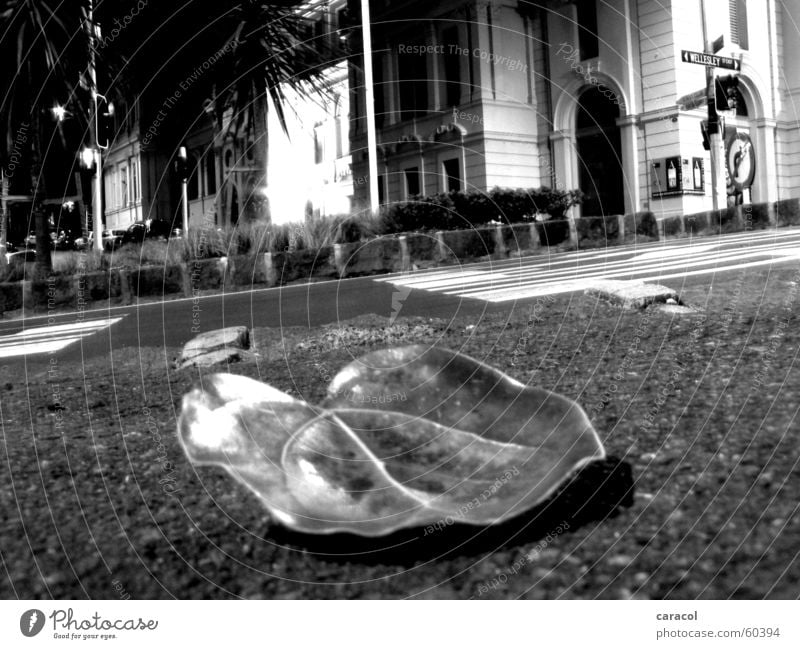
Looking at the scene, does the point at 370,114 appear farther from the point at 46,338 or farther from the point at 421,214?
the point at 46,338

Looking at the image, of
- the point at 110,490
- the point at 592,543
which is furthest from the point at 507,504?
the point at 110,490

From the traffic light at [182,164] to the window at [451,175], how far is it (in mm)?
816

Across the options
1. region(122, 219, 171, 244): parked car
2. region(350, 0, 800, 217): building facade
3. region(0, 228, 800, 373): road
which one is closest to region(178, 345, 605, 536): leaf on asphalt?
region(0, 228, 800, 373): road

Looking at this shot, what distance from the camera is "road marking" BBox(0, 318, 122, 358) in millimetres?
2174

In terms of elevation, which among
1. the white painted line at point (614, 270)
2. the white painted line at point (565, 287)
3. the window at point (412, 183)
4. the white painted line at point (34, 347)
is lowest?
the white painted line at point (34, 347)

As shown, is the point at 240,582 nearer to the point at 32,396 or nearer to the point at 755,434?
the point at 755,434

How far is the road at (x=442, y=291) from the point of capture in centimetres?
199

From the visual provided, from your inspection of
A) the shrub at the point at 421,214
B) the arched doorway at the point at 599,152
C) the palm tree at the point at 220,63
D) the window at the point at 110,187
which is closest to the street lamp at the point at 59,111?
the palm tree at the point at 220,63

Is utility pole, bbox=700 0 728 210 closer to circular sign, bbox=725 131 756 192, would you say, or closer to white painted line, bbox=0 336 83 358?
circular sign, bbox=725 131 756 192

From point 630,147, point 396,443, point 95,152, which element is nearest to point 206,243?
point 95,152

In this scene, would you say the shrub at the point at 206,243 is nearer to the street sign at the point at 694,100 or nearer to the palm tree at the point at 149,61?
the palm tree at the point at 149,61

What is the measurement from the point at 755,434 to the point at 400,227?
43.7 inches

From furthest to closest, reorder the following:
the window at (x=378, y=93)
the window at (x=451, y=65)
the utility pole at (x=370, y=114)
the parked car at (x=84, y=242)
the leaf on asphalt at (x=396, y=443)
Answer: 1. the window at (x=378, y=93)
2. the parked car at (x=84, y=242)
3. the window at (x=451, y=65)
4. the utility pole at (x=370, y=114)
5. the leaf on asphalt at (x=396, y=443)

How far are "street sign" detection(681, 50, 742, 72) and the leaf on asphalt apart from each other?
43.8 inches
